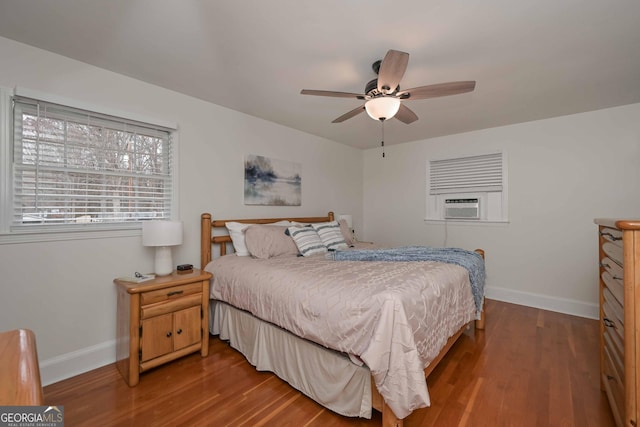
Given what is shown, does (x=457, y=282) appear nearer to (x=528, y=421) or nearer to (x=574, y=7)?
(x=528, y=421)

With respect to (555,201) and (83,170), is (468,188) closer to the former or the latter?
(555,201)

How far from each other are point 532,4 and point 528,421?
243 cm

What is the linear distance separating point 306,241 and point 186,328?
1374 mm

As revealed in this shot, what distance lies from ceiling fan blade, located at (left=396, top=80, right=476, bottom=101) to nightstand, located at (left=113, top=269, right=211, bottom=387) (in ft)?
7.15

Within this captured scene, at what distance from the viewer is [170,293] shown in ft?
7.00

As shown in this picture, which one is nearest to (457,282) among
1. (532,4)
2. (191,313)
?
(532,4)

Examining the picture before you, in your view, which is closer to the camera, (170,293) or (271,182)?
(170,293)

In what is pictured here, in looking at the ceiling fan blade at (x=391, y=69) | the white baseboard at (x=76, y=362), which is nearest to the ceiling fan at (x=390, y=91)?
the ceiling fan blade at (x=391, y=69)

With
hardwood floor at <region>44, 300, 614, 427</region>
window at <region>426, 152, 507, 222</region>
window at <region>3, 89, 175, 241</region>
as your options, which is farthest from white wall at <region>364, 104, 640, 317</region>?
window at <region>3, 89, 175, 241</region>

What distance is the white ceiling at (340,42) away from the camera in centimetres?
158

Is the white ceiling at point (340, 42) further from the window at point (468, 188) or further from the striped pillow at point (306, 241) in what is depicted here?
the striped pillow at point (306, 241)

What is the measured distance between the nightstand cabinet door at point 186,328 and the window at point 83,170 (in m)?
0.93

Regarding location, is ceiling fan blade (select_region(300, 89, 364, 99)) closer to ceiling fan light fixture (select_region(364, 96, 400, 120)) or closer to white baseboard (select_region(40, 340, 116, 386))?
ceiling fan light fixture (select_region(364, 96, 400, 120))

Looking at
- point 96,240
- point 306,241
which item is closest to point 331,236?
point 306,241
